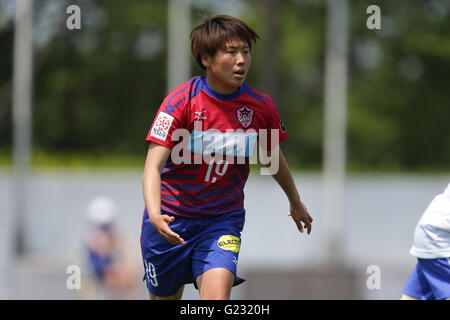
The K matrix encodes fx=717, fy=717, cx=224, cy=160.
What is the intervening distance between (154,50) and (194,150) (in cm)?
2247

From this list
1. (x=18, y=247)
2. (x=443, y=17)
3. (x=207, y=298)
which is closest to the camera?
(x=207, y=298)

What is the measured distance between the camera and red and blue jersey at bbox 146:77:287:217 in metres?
4.02

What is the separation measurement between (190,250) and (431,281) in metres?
1.46

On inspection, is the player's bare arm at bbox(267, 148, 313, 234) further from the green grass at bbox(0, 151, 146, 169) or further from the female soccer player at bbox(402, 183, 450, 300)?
the green grass at bbox(0, 151, 146, 169)

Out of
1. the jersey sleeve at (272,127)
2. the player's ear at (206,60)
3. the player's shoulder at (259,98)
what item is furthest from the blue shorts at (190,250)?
the player's ear at (206,60)

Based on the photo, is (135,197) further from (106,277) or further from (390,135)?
(390,135)

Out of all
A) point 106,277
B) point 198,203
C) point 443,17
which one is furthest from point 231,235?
point 443,17

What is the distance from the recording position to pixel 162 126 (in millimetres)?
3951

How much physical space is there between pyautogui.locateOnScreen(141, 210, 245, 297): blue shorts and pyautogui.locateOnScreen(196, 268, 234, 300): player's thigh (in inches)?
1.3

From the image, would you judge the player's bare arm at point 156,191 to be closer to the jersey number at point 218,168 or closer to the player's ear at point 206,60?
the jersey number at point 218,168

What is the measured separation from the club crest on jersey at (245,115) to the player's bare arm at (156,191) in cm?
45

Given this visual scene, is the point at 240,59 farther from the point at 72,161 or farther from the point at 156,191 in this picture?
the point at 72,161

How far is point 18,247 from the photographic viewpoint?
49.7 feet

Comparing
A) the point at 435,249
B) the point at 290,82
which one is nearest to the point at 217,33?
the point at 435,249
